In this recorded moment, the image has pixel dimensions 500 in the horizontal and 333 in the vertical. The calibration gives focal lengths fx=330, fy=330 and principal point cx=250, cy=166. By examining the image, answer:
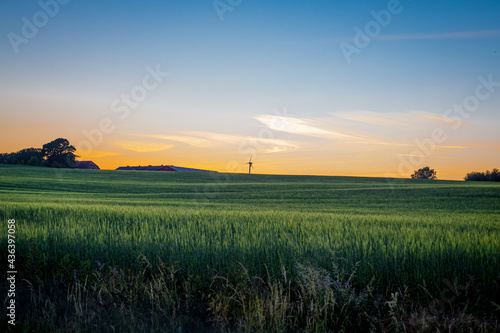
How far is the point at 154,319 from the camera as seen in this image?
218 inches

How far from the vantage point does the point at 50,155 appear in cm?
9250

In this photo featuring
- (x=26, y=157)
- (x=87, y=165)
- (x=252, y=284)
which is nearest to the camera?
(x=252, y=284)

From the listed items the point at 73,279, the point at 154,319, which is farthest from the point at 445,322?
the point at 73,279

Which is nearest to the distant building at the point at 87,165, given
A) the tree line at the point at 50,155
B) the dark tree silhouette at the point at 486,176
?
the tree line at the point at 50,155

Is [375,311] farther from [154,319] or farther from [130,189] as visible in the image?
[130,189]

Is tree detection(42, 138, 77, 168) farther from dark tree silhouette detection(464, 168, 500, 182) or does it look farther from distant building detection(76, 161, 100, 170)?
dark tree silhouette detection(464, 168, 500, 182)

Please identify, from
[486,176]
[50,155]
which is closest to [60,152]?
[50,155]

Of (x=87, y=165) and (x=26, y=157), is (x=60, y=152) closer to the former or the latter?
(x=26, y=157)

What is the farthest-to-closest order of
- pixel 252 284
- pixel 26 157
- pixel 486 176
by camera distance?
pixel 26 157, pixel 486 176, pixel 252 284

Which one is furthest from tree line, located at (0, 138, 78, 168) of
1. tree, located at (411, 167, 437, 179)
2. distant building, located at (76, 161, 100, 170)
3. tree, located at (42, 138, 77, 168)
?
tree, located at (411, 167, 437, 179)

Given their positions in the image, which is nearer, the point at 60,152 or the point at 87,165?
the point at 60,152

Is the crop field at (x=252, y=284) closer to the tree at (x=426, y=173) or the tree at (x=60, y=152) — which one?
the tree at (x=60, y=152)

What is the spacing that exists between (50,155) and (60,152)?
2.59 meters

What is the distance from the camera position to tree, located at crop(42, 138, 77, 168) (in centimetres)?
9119
